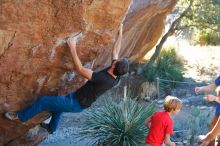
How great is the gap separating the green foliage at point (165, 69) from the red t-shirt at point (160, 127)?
34.4ft

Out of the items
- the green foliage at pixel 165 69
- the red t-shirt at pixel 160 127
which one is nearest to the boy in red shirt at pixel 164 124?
the red t-shirt at pixel 160 127

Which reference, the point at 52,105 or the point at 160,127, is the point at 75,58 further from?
the point at 160,127

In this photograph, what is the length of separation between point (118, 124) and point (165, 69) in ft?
32.5

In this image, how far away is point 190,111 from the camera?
43.6 ft

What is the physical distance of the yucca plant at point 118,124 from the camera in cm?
835

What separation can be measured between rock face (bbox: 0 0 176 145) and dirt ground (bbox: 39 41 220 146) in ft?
8.08

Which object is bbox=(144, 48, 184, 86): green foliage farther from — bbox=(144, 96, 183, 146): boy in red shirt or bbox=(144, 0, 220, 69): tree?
bbox=(144, 96, 183, 146): boy in red shirt

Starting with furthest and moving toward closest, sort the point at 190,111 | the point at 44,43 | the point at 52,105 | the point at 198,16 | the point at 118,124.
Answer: the point at 198,16 → the point at 190,111 → the point at 118,124 → the point at 52,105 → the point at 44,43

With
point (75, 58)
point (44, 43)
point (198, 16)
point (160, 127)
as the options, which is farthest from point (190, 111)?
point (44, 43)

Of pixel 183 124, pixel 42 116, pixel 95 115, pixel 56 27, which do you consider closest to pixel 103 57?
pixel 183 124

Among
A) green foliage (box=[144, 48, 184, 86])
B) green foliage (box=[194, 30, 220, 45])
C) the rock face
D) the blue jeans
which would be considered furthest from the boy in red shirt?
green foliage (box=[194, 30, 220, 45])

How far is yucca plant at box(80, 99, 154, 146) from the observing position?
27.4 feet

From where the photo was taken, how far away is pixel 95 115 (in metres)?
8.76

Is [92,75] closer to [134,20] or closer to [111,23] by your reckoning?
[111,23]
